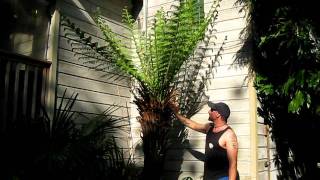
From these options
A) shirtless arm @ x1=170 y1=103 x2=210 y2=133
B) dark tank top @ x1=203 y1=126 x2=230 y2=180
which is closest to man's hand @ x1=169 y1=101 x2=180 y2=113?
shirtless arm @ x1=170 y1=103 x2=210 y2=133

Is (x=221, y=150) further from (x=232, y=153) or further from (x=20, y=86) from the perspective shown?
(x=20, y=86)

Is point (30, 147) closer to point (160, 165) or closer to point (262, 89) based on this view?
point (160, 165)

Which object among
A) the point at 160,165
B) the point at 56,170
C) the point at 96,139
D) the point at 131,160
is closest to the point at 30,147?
the point at 56,170

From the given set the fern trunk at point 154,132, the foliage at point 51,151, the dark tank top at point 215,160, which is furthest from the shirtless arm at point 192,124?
the foliage at point 51,151

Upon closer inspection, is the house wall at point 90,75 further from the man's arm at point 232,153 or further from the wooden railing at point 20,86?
the man's arm at point 232,153

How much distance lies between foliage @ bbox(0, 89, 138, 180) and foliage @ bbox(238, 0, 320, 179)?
2.55 metres

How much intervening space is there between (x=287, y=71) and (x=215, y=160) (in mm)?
1724

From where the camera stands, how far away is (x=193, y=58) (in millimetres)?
6914

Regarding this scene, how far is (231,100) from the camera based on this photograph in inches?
250

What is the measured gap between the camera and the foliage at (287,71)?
5.22 m

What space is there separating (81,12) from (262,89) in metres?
3.15

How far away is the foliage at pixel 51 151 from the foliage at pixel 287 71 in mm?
2549

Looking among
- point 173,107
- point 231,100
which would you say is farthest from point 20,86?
point 231,100

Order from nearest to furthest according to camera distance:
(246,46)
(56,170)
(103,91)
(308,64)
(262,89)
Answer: (56,170) < (308,64) < (262,89) < (246,46) < (103,91)
